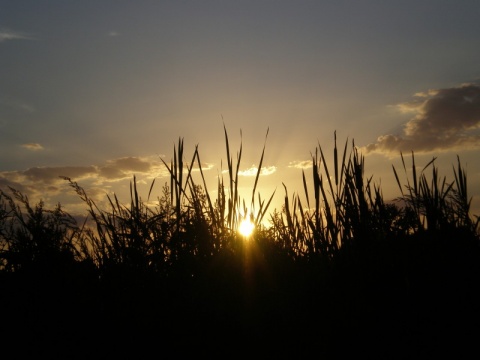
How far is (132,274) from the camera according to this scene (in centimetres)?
249

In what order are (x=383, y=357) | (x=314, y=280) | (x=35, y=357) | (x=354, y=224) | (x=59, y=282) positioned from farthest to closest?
1. (x=354, y=224)
2. (x=59, y=282)
3. (x=314, y=280)
4. (x=35, y=357)
5. (x=383, y=357)

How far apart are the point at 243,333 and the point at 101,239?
4.79ft

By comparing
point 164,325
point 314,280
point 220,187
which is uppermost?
point 220,187

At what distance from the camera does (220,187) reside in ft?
11.3

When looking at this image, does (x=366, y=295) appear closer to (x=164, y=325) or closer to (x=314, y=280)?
(x=314, y=280)

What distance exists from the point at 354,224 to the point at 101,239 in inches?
68.8

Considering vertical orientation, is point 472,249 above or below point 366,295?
above

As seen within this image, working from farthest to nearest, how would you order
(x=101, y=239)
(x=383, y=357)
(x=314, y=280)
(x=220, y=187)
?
(x=220, y=187), (x=101, y=239), (x=314, y=280), (x=383, y=357)

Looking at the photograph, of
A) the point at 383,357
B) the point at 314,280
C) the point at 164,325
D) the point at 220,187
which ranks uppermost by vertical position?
the point at 220,187

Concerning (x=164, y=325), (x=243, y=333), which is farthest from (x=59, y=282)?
(x=243, y=333)

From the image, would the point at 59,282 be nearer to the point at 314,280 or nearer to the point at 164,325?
the point at 164,325

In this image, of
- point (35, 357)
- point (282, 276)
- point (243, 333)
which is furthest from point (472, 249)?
point (35, 357)

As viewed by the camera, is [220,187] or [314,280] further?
[220,187]

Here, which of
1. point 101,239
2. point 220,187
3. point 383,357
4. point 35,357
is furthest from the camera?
point 220,187
